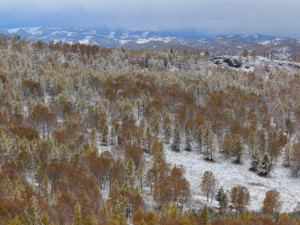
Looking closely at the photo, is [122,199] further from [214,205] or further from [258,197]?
[258,197]

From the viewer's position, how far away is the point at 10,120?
86000mm

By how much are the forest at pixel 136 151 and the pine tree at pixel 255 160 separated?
399mm

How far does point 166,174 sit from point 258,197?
24.4m

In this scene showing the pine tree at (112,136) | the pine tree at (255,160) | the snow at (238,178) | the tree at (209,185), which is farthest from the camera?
the pine tree at (112,136)

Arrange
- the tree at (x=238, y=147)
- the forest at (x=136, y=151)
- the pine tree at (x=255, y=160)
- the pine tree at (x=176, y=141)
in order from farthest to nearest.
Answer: the pine tree at (x=176, y=141) → the tree at (x=238, y=147) → the pine tree at (x=255, y=160) → the forest at (x=136, y=151)

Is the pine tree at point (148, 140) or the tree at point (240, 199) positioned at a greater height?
the pine tree at point (148, 140)

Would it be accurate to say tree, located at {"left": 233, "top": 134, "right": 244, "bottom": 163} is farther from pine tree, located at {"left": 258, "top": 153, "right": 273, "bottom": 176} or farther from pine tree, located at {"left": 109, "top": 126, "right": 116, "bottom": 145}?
pine tree, located at {"left": 109, "top": 126, "right": 116, "bottom": 145}

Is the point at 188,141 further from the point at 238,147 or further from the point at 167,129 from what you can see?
the point at 238,147

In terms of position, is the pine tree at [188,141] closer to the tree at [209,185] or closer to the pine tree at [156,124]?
the pine tree at [156,124]

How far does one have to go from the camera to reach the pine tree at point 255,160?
80.1 metres

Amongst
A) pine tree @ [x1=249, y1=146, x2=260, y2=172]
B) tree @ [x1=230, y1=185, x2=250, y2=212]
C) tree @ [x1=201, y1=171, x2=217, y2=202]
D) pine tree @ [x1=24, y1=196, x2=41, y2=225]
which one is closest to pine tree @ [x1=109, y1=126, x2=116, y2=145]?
tree @ [x1=201, y1=171, x2=217, y2=202]

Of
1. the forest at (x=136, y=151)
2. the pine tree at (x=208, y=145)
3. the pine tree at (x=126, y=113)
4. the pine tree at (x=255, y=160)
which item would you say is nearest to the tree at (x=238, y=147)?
the forest at (x=136, y=151)

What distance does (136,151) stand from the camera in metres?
73.1

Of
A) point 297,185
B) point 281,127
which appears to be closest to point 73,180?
point 297,185
